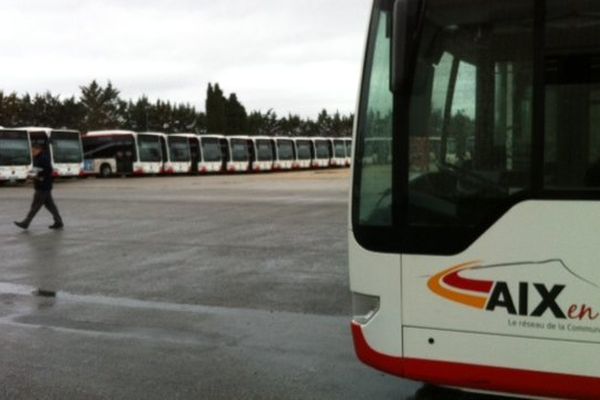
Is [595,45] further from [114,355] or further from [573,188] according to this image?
[114,355]

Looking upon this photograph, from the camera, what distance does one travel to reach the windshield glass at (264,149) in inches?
2217

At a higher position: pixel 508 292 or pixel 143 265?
pixel 508 292

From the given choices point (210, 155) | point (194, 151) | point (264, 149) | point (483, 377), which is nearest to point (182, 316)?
point (483, 377)

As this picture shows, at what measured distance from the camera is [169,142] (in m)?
47.9

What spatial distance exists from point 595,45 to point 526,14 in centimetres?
39

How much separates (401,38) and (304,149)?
58181 millimetres

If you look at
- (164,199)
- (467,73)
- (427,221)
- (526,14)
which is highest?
(526,14)

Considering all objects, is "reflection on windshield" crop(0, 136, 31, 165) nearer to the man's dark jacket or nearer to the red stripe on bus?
the man's dark jacket

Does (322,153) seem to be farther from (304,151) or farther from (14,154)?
(14,154)

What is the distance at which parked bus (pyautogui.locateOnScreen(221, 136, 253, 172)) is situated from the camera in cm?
Answer: 5353

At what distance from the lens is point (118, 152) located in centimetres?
4541

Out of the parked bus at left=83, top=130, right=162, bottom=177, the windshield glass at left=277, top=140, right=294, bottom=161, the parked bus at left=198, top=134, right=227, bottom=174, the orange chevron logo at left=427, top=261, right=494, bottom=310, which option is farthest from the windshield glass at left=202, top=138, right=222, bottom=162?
the orange chevron logo at left=427, top=261, right=494, bottom=310

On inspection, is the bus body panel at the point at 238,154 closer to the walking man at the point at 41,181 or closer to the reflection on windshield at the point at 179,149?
the reflection on windshield at the point at 179,149

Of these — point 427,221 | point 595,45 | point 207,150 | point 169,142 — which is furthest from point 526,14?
point 207,150
